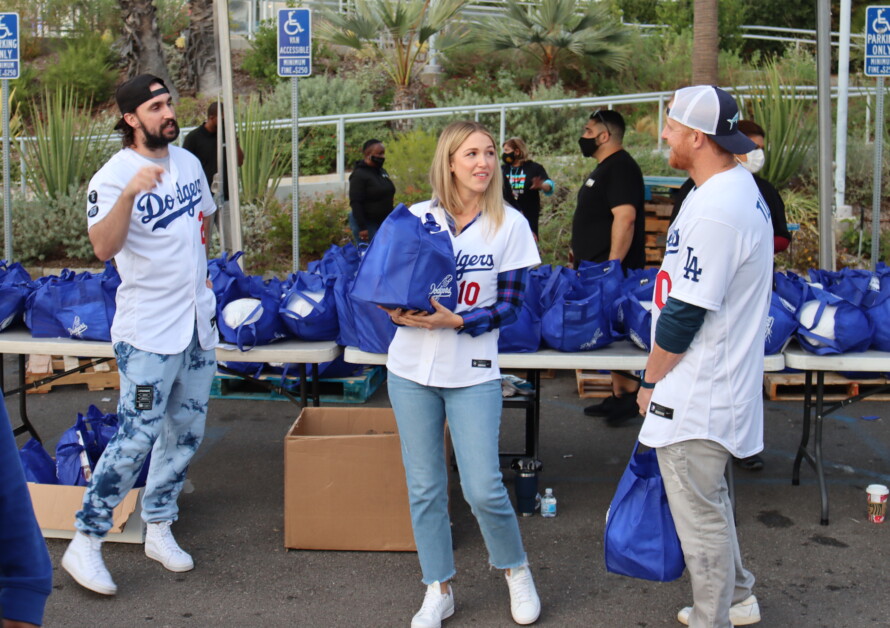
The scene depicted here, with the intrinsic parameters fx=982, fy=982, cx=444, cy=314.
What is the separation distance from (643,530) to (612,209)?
303cm

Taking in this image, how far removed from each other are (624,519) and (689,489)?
13.6 inches

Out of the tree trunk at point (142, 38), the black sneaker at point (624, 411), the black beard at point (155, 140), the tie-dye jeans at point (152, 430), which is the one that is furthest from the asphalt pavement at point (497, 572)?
the tree trunk at point (142, 38)

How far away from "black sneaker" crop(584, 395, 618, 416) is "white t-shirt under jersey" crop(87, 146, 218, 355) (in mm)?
3360

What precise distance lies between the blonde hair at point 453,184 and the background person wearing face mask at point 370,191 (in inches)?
294

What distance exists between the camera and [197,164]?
13.9 ft

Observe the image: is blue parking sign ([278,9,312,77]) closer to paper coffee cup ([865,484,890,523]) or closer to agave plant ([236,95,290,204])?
agave plant ([236,95,290,204])

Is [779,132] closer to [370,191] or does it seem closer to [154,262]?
[370,191]

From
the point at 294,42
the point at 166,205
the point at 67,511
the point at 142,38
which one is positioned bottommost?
the point at 67,511

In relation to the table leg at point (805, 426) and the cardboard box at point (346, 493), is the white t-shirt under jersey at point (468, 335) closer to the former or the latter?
the cardboard box at point (346, 493)

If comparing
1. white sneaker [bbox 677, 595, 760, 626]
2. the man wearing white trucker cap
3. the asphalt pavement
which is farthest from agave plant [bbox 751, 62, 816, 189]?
the man wearing white trucker cap

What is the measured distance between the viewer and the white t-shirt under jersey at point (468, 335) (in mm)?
3516

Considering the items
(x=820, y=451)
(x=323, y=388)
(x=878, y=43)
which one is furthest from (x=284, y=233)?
(x=820, y=451)

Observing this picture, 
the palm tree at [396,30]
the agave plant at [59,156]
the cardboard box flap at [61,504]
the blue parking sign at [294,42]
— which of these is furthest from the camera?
the palm tree at [396,30]

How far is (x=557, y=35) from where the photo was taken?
19.2 meters
